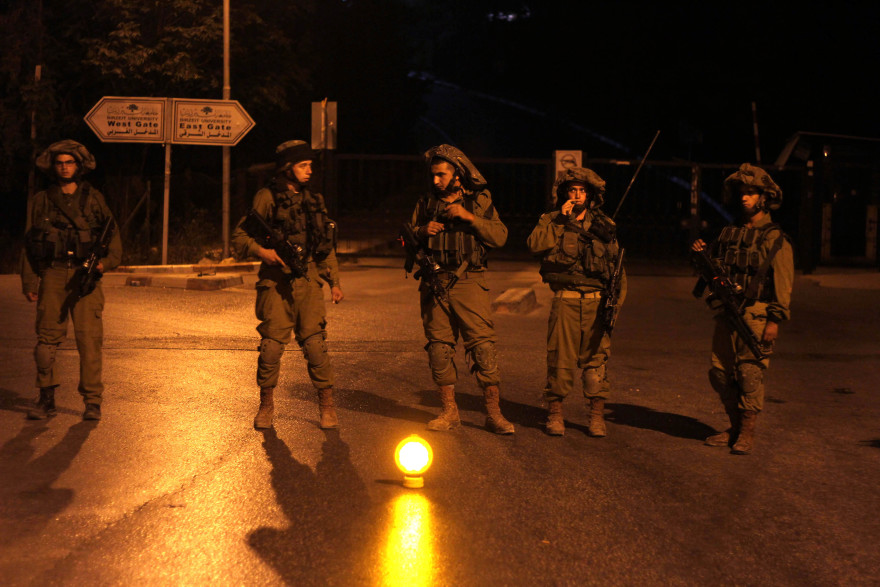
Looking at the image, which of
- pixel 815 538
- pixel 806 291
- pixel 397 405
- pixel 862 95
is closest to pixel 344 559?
pixel 815 538

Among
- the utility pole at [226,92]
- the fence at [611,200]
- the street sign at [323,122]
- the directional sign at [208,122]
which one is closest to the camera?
the directional sign at [208,122]

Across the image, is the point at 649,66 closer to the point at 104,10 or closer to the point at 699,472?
the point at 104,10

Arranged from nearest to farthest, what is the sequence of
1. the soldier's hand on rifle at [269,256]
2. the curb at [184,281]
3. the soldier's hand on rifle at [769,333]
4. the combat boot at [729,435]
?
the soldier's hand on rifle at [769,333]
the soldier's hand on rifle at [269,256]
the combat boot at [729,435]
the curb at [184,281]

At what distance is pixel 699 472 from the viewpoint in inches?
256

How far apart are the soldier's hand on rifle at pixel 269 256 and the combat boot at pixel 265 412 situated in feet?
2.87

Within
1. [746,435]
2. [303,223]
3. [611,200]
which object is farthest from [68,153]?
[611,200]

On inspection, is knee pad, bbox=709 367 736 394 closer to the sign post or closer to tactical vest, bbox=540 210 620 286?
tactical vest, bbox=540 210 620 286

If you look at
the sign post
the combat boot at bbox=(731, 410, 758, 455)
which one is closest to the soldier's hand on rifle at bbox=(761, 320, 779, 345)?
the combat boot at bbox=(731, 410, 758, 455)

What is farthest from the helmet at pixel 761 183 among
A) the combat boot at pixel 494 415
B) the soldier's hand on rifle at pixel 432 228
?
the combat boot at pixel 494 415

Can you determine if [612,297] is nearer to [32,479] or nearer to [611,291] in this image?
[611,291]

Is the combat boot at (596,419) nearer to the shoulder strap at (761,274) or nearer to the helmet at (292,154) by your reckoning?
the shoulder strap at (761,274)

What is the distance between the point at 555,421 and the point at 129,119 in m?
12.2

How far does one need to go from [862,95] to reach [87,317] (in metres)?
22.1

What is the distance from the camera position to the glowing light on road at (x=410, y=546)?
15.2 ft
